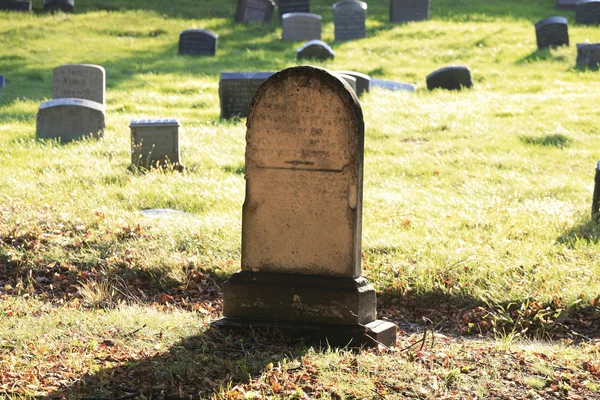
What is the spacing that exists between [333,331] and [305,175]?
1.04 meters

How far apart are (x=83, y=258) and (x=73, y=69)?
327 inches

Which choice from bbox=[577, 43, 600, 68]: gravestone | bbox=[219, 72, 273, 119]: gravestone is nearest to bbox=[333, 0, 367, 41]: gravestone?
bbox=[577, 43, 600, 68]: gravestone

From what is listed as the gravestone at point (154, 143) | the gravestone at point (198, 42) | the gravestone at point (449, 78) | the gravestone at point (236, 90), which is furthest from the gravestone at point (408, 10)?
the gravestone at point (154, 143)

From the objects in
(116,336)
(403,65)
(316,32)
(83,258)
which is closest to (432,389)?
(116,336)

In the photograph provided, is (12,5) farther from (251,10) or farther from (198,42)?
(198,42)

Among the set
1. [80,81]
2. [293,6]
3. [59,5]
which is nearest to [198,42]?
[293,6]

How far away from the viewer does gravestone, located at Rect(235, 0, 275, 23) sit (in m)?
28.1

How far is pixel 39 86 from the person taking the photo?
1920cm

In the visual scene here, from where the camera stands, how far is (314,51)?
2223cm

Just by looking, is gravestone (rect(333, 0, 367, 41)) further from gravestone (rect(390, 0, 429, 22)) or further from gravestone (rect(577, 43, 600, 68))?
gravestone (rect(577, 43, 600, 68))

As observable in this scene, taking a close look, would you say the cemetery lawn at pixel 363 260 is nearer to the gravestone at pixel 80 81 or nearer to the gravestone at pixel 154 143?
the gravestone at pixel 154 143

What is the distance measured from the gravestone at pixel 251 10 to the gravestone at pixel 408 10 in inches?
170

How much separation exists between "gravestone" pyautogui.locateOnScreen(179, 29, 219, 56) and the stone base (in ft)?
62.5

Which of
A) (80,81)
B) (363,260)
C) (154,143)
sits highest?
(80,81)
